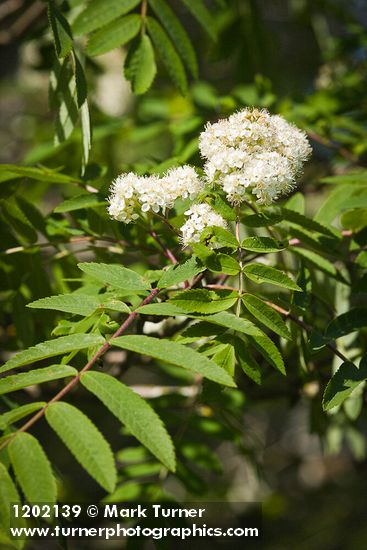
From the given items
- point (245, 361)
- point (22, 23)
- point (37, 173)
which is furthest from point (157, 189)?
point (22, 23)

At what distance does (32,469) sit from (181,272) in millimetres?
511

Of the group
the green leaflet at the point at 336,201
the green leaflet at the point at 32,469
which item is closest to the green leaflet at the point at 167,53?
the green leaflet at the point at 336,201

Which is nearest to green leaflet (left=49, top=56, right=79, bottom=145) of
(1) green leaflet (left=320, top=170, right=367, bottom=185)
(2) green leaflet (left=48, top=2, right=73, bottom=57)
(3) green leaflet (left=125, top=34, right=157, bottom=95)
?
(2) green leaflet (left=48, top=2, right=73, bottom=57)

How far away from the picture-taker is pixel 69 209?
65.4 inches

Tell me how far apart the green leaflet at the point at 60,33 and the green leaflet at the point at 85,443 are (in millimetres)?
871

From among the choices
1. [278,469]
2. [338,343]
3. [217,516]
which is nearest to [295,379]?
[338,343]

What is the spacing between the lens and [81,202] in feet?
5.53

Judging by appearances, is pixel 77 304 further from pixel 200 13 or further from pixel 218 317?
pixel 200 13

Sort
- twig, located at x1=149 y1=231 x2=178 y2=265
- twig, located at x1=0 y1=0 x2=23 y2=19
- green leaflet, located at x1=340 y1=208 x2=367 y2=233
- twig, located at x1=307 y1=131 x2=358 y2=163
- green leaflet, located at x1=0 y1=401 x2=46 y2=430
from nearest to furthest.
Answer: green leaflet, located at x1=0 y1=401 x2=46 y2=430, twig, located at x1=149 y1=231 x2=178 y2=265, green leaflet, located at x1=340 y1=208 x2=367 y2=233, twig, located at x1=307 y1=131 x2=358 y2=163, twig, located at x1=0 y1=0 x2=23 y2=19

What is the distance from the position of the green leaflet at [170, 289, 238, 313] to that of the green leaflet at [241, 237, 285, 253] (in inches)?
4.6

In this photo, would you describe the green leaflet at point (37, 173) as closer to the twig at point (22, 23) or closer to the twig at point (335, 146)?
the twig at point (335, 146)

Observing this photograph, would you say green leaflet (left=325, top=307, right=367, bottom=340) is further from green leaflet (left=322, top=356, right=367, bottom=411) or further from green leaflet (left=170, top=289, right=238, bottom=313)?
green leaflet (left=170, top=289, right=238, bottom=313)

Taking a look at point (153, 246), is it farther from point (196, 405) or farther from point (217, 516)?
point (217, 516)

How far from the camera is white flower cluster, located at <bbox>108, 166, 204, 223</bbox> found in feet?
4.50
